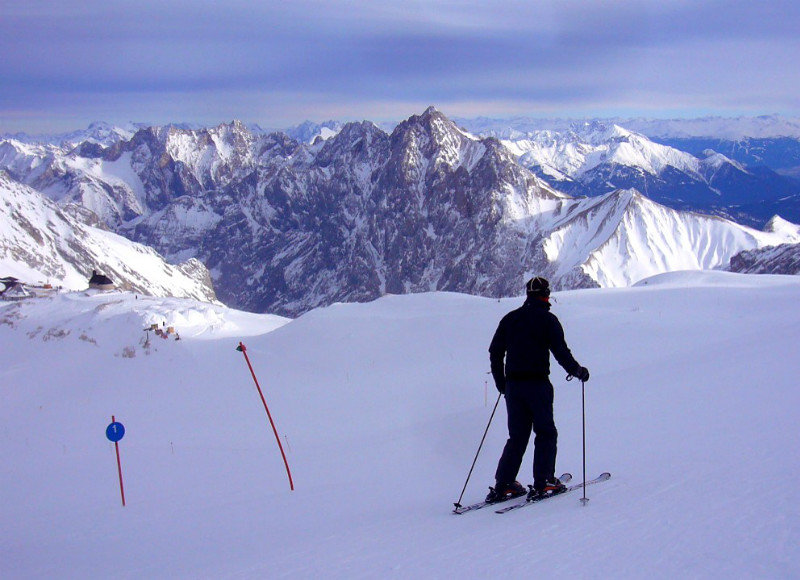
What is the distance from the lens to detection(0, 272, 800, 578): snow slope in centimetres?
479

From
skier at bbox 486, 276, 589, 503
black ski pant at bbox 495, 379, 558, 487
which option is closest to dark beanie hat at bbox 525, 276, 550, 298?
skier at bbox 486, 276, 589, 503

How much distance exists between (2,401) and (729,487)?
86.3 ft

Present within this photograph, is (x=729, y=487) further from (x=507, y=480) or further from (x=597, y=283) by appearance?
(x=597, y=283)

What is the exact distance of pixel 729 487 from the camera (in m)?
5.25

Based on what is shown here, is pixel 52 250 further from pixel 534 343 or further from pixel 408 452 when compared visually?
pixel 534 343

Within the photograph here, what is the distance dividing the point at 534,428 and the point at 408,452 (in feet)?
14.0

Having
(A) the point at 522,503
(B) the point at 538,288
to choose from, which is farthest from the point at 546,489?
(B) the point at 538,288

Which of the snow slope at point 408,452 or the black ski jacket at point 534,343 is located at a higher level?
the black ski jacket at point 534,343

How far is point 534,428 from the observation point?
6.70 m

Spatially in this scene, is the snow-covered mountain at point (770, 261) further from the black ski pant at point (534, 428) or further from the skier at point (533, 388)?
the black ski pant at point (534, 428)

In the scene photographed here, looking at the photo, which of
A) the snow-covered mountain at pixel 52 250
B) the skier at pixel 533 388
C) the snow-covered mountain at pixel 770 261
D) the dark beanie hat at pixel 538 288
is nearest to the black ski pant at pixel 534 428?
the skier at pixel 533 388

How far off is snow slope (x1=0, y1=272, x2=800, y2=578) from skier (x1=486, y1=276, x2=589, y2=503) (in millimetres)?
621

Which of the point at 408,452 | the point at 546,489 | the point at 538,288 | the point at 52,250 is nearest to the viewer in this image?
the point at 546,489

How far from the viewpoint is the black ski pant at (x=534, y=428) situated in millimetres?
6547
